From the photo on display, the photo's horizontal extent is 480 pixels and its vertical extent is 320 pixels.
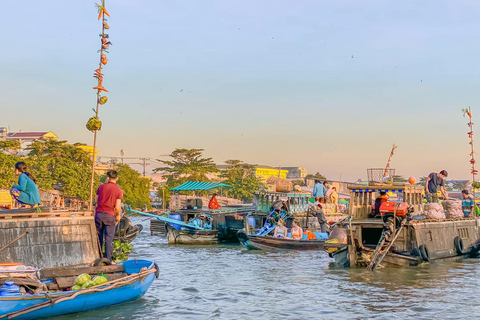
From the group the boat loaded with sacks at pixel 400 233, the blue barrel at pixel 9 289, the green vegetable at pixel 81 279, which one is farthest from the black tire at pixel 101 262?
the boat loaded with sacks at pixel 400 233

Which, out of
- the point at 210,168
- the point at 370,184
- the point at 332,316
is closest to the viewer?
the point at 332,316

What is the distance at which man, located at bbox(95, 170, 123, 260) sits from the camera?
12695mm

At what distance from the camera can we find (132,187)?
79688 millimetres

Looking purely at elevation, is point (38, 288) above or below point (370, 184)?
below

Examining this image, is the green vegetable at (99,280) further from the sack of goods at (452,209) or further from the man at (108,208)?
the sack of goods at (452,209)

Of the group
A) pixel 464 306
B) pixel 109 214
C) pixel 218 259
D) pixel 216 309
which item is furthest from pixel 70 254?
pixel 218 259

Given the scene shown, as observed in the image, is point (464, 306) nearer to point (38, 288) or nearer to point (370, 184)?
point (370, 184)

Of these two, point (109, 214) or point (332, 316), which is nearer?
point (332, 316)

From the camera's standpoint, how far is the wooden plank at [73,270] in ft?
35.9

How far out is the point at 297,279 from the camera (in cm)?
1688

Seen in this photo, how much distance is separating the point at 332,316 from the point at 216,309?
2477mm

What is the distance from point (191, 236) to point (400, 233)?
1340 cm

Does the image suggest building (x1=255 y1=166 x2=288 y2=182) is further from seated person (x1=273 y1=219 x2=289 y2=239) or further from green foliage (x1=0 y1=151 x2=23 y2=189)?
seated person (x1=273 y1=219 x2=289 y2=239)

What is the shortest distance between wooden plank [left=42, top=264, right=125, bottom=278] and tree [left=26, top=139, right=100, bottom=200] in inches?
1848
